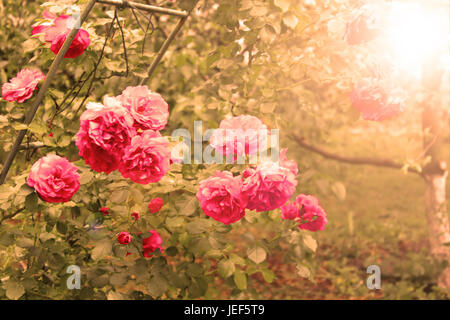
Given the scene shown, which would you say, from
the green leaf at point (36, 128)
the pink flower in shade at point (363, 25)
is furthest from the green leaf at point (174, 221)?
the pink flower in shade at point (363, 25)

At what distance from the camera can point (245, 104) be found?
7.66 feet

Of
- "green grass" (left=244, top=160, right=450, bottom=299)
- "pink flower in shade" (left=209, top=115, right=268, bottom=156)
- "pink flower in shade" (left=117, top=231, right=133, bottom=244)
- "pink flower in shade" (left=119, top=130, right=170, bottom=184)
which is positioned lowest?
"green grass" (left=244, top=160, right=450, bottom=299)

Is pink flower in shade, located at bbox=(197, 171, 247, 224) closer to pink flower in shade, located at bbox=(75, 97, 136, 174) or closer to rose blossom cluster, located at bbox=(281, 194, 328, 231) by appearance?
pink flower in shade, located at bbox=(75, 97, 136, 174)

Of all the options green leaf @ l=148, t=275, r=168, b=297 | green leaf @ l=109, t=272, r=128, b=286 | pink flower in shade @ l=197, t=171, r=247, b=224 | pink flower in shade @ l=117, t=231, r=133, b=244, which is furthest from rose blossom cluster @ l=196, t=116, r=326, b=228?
green leaf @ l=109, t=272, r=128, b=286

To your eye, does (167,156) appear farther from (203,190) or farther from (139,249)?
(139,249)

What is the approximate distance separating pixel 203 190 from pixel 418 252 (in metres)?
3.96

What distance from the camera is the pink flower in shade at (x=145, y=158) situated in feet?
4.28

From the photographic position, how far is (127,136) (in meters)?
1.27

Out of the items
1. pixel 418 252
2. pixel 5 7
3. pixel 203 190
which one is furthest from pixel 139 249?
pixel 418 252

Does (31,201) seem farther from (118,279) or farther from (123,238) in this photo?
(118,279)

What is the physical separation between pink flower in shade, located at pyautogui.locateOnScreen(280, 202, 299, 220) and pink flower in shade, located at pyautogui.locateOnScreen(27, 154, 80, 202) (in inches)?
33.6

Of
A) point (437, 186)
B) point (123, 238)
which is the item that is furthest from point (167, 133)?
point (437, 186)

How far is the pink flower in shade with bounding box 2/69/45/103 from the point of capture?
1575 millimetres

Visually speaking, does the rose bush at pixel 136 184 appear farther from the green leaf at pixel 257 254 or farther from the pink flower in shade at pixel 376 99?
the pink flower in shade at pixel 376 99
